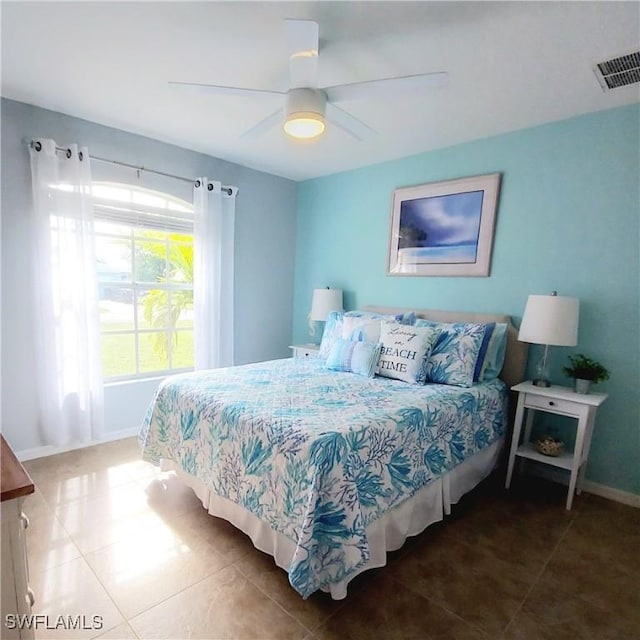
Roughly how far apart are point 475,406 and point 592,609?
1032mm

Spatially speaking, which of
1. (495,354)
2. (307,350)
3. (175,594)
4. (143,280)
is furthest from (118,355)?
(495,354)

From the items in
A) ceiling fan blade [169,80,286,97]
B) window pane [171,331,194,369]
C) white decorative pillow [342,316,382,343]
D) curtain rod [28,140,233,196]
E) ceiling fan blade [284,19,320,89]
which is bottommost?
window pane [171,331,194,369]

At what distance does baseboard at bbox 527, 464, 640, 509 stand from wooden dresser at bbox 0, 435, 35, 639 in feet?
9.85

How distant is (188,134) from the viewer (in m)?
3.00

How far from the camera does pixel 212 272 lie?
3.49 m

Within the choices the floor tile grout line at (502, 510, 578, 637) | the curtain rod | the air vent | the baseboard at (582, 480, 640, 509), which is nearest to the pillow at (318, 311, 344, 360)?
the curtain rod

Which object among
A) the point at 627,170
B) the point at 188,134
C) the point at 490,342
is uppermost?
the point at 188,134

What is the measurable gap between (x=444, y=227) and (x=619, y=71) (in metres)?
1.39

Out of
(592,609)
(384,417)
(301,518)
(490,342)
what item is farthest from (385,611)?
(490,342)

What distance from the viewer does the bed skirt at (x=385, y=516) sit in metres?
1.60

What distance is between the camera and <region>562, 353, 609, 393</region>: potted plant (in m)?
2.33

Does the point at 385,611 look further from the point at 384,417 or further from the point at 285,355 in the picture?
the point at 285,355

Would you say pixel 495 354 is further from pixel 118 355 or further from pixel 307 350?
pixel 118 355

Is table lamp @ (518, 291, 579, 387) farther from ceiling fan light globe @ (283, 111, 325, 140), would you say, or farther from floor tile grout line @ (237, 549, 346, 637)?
floor tile grout line @ (237, 549, 346, 637)
